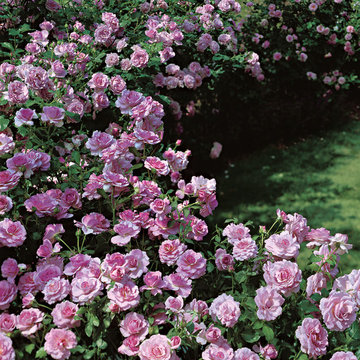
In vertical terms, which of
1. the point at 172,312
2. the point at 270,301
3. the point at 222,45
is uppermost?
the point at 270,301

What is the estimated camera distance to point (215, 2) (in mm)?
4219

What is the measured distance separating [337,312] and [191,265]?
48 centimetres

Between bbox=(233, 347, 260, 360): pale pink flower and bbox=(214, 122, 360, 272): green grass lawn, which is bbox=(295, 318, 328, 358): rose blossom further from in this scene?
bbox=(214, 122, 360, 272): green grass lawn

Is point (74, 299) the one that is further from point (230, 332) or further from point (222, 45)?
point (222, 45)

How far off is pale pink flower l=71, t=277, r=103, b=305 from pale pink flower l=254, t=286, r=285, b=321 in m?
0.48

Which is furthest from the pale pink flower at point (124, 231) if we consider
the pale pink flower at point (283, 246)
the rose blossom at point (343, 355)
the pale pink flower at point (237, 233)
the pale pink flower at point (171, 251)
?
the rose blossom at point (343, 355)

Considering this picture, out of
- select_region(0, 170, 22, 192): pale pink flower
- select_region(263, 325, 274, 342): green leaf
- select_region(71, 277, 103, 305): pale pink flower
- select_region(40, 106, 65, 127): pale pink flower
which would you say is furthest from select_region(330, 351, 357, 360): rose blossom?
select_region(40, 106, 65, 127): pale pink flower

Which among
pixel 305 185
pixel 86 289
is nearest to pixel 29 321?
pixel 86 289

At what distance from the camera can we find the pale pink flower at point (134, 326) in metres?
1.51

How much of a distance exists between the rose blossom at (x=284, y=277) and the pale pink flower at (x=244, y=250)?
0.12m

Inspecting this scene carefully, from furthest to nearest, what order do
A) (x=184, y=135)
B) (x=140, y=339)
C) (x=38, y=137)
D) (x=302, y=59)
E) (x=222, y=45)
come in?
(x=302, y=59) → (x=184, y=135) → (x=222, y=45) → (x=38, y=137) → (x=140, y=339)

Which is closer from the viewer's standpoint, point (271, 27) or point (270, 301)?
point (270, 301)

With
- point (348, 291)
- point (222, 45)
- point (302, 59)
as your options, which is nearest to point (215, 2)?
point (222, 45)

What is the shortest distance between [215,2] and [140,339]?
11.0 feet
